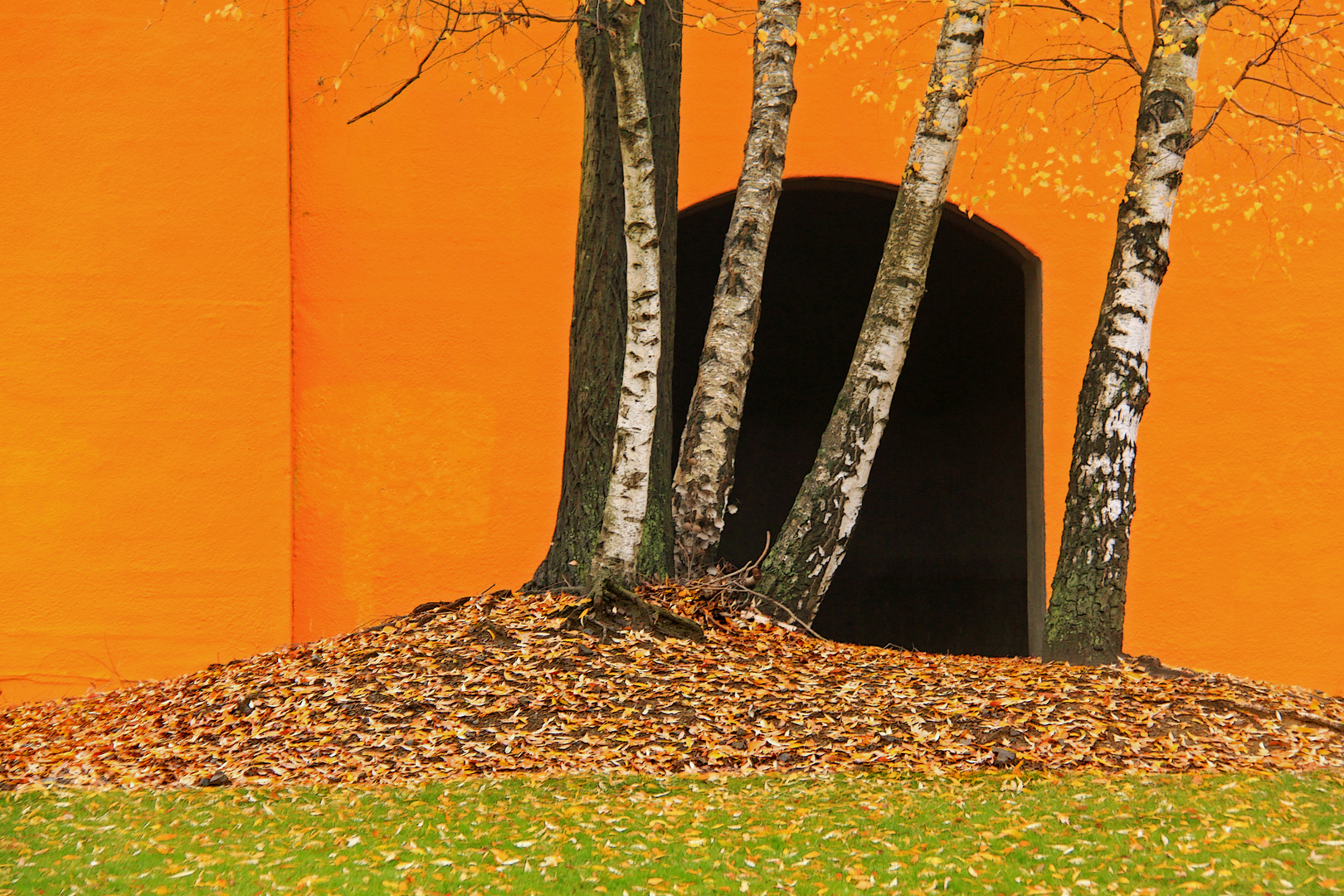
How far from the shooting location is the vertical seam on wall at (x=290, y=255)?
7988mm

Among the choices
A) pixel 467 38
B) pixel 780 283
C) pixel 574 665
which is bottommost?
pixel 574 665

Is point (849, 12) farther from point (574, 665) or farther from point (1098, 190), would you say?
point (574, 665)

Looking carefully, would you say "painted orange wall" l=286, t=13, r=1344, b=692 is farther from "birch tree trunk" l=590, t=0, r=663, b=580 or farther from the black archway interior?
the black archway interior

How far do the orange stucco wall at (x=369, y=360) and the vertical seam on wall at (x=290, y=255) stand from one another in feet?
0.11

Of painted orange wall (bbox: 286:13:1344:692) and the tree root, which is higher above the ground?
painted orange wall (bbox: 286:13:1344:692)

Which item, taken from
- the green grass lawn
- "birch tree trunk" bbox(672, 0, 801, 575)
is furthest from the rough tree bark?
the green grass lawn

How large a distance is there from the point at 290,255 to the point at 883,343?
13.7ft

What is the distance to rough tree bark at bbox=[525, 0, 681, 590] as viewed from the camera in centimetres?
669

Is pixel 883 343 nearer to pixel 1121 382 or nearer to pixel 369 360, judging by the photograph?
pixel 1121 382

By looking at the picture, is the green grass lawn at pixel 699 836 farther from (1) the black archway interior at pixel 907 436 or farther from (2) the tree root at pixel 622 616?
(1) the black archway interior at pixel 907 436

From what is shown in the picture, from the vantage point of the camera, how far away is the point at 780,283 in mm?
14078

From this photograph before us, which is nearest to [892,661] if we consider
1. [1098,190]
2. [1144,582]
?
[1144,582]

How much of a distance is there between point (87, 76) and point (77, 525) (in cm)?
305

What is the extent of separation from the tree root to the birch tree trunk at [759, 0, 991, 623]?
0.70 metres
